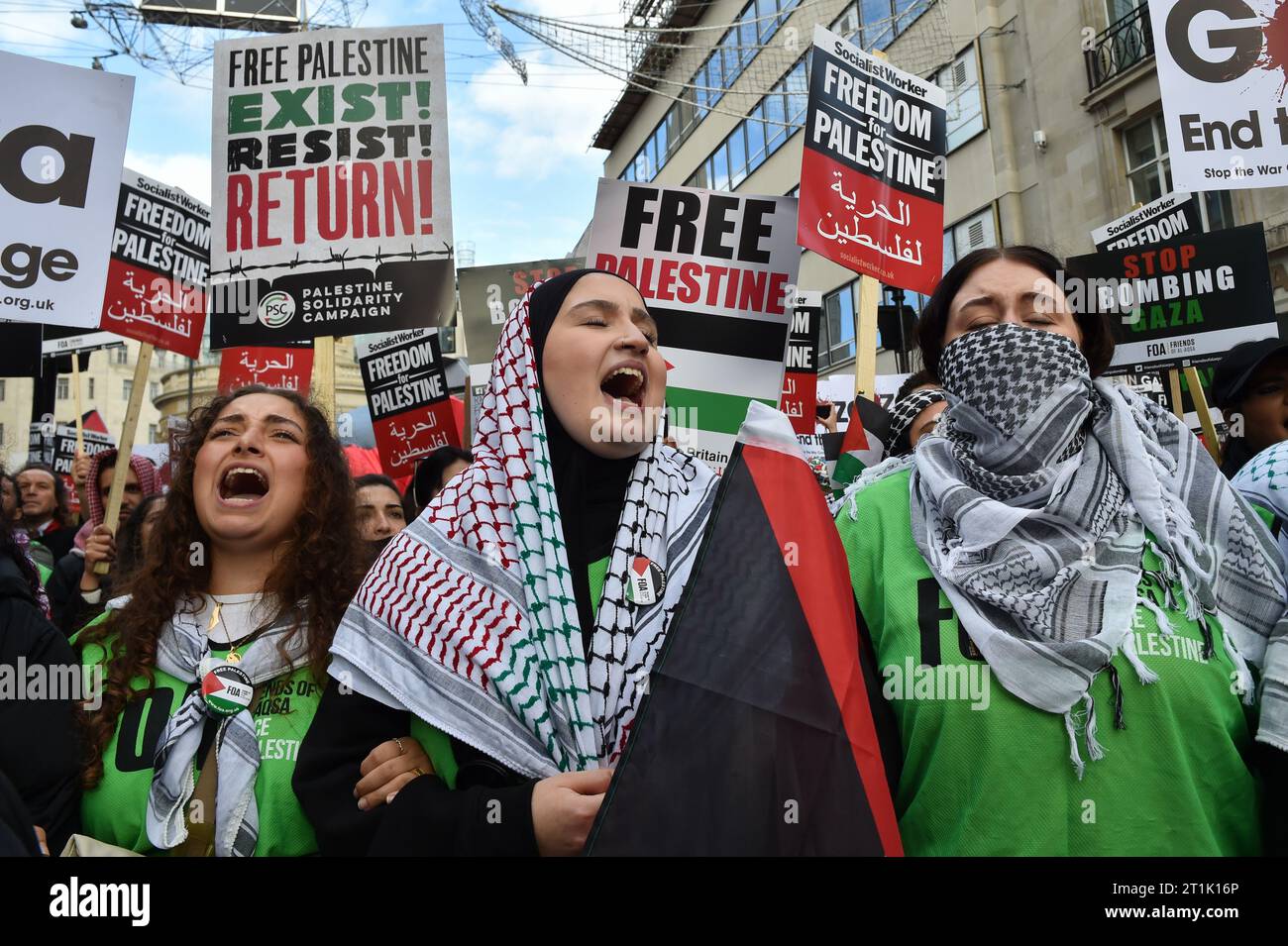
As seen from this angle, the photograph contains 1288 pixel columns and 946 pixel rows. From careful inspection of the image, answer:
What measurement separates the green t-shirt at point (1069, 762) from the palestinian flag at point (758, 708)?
250 millimetres

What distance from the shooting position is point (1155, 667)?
1.56m

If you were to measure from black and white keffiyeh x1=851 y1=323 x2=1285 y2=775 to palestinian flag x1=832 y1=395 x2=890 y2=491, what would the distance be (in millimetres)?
1848

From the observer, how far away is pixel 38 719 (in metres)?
2.02

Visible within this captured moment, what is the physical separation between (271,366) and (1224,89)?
5.26 m

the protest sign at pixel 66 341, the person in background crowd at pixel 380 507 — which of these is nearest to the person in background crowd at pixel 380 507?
the person in background crowd at pixel 380 507

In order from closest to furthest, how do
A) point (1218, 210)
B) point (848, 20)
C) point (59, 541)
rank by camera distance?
point (59, 541), point (1218, 210), point (848, 20)

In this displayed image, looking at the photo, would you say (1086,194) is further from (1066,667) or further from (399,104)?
(1066,667)

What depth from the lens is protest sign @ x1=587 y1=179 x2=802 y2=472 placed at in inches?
151

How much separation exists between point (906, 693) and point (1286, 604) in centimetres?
71

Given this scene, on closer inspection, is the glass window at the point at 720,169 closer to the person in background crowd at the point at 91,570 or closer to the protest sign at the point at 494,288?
the protest sign at the point at 494,288

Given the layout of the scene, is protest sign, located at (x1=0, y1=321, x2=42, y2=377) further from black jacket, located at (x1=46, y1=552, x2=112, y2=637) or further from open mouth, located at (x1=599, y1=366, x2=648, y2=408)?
open mouth, located at (x1=599, y1=366, x2=648, y2=408)

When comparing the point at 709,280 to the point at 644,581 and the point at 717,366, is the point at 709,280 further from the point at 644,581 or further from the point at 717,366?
the point at 644,581

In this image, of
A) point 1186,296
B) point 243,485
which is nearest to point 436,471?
point 243,485
